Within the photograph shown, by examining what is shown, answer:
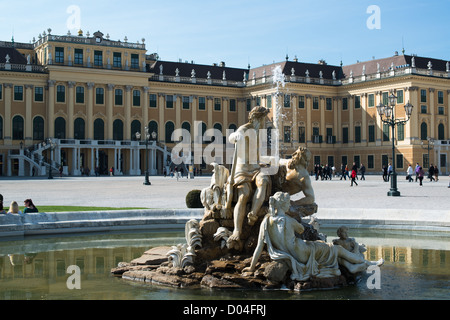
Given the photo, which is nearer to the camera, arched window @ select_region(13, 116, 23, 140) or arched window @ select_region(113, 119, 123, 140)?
arched window @ select_region(13, 116, 23, 140)

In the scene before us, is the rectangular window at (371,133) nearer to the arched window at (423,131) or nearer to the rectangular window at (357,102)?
the rectangular window at (357,102)

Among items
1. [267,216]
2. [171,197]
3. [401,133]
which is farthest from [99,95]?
[267,216]

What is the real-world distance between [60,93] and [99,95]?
3915mm

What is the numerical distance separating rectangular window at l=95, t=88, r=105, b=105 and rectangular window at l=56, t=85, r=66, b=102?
3.24 m

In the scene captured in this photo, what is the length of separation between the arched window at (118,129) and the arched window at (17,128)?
29.3 ft

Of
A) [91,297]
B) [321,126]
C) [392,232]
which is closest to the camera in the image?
[91,297]

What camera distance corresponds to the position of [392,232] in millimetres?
13133

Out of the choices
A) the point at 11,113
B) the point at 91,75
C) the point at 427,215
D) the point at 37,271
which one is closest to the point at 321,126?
the point at 91,75

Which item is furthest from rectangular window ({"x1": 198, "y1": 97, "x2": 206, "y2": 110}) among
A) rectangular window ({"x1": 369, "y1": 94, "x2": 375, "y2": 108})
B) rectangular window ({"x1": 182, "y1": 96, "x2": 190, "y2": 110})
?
rectangular window ({"x1": 369, "y1": 94, "x2": 375, "y2": 108})

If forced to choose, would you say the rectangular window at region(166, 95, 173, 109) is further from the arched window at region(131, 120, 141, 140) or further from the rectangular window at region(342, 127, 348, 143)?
the rectangular window at region(342, 127, 348, 143)

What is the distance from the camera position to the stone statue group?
8008 mm
